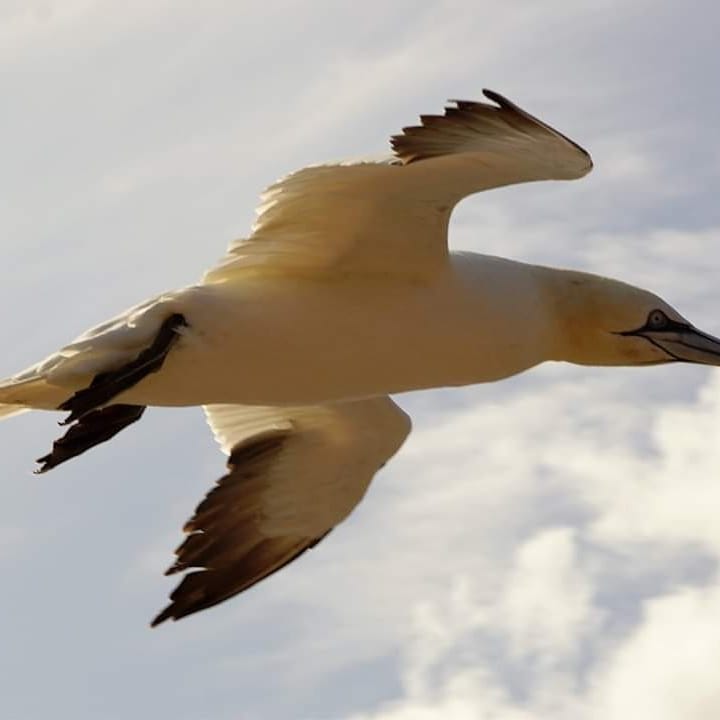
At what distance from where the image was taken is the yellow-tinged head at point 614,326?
40.1 feet

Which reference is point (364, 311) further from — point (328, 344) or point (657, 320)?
point (657, 320)

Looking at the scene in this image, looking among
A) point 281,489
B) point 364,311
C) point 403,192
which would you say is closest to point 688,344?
point 364,311

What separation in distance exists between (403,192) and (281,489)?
2.45 metres

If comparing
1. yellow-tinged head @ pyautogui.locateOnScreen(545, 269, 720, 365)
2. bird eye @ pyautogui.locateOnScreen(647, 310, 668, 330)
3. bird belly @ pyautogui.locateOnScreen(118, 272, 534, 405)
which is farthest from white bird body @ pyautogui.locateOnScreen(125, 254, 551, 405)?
bird eye @ pyautogui.locateOnScreen(647, 310, 668, 330)

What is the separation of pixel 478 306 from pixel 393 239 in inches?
22.2

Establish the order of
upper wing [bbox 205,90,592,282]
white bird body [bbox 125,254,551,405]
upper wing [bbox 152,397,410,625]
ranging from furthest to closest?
1. upper wing [bbox 152,397,410,625]
2. white bird body [bbox 125,254,551,405]
3. upper wing [bbox 205,90,592,282]

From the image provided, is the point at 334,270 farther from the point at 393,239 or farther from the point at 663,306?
the point at 663,306

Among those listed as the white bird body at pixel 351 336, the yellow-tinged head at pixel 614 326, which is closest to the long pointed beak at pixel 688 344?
the yellow-tinged head at pixel 614 326

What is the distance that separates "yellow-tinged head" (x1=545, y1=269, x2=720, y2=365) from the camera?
40.1 feet

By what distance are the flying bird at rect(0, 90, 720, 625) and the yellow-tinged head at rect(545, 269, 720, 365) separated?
0.4 inches

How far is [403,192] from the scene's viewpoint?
11453mm

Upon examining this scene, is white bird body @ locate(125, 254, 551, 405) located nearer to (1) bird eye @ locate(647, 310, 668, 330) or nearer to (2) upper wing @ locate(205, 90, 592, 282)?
(2) upper wing @ locate(205, 90, 592, 282)

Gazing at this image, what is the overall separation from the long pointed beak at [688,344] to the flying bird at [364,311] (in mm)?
17

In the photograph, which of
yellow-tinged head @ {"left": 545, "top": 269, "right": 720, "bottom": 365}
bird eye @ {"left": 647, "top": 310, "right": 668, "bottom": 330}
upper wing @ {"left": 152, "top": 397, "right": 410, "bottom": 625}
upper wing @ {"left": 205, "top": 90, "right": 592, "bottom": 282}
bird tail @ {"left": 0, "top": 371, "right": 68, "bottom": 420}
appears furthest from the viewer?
upper wing @ {"left": 152, "top": 397, "right": 410, "bottom": 625}
